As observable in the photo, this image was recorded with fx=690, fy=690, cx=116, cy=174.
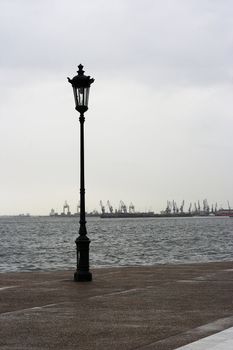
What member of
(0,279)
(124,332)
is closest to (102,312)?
(124,332)

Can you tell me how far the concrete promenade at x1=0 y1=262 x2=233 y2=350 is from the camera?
914 cm

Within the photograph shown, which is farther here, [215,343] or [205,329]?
[205,329]

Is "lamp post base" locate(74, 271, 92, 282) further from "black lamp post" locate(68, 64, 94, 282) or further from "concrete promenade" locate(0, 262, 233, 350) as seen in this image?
"black lamp post" locate(68, 64, 94, 282)

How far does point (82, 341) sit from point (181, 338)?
1.32 m

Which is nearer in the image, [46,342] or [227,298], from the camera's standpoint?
[46,342]

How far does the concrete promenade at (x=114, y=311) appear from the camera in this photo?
9.14 m

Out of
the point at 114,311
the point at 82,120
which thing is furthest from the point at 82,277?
the point at 114,311

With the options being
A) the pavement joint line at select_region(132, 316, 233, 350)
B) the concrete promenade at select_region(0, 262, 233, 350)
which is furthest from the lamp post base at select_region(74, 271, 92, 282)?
the pavement joint line at select_region(132, 316, 233, 350)

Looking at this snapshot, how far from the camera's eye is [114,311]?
459 inches

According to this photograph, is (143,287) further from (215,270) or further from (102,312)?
(215,270)

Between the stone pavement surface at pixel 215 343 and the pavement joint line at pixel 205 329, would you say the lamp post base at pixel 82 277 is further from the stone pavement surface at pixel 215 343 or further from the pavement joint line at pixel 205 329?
the stone pavement surface at pixel 215 343

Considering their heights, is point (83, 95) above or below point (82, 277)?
above

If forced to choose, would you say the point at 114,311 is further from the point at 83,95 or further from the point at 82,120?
the point at 83,95

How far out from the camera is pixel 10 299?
13.4 metres
